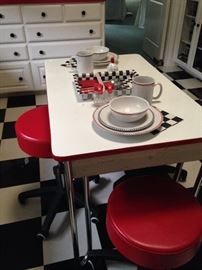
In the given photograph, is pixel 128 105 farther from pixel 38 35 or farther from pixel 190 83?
pixel 190 83

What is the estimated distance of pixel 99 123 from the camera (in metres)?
0.77

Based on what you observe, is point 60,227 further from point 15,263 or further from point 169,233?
point 169,233

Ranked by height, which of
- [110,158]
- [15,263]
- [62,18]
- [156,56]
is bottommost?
[15,263]

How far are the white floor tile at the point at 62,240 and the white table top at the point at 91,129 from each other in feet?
2.15

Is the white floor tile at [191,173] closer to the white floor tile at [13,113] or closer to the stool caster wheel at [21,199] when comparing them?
the stool caster wheel at [21,199]

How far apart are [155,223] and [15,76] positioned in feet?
6.78

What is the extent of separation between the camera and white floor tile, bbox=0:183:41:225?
1281 millimetres

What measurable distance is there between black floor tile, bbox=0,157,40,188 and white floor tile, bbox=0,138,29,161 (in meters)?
0.04

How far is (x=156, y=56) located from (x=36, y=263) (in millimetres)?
2908

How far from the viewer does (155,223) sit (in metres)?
0.76

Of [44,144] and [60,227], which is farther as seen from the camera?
[60,227]

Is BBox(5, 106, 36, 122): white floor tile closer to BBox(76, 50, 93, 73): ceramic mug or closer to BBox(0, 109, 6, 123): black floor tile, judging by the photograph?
BBox(0, 109, 6, 123): black floor tile

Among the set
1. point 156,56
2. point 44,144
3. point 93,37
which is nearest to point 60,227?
point 44,144

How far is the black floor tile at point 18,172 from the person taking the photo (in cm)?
151
